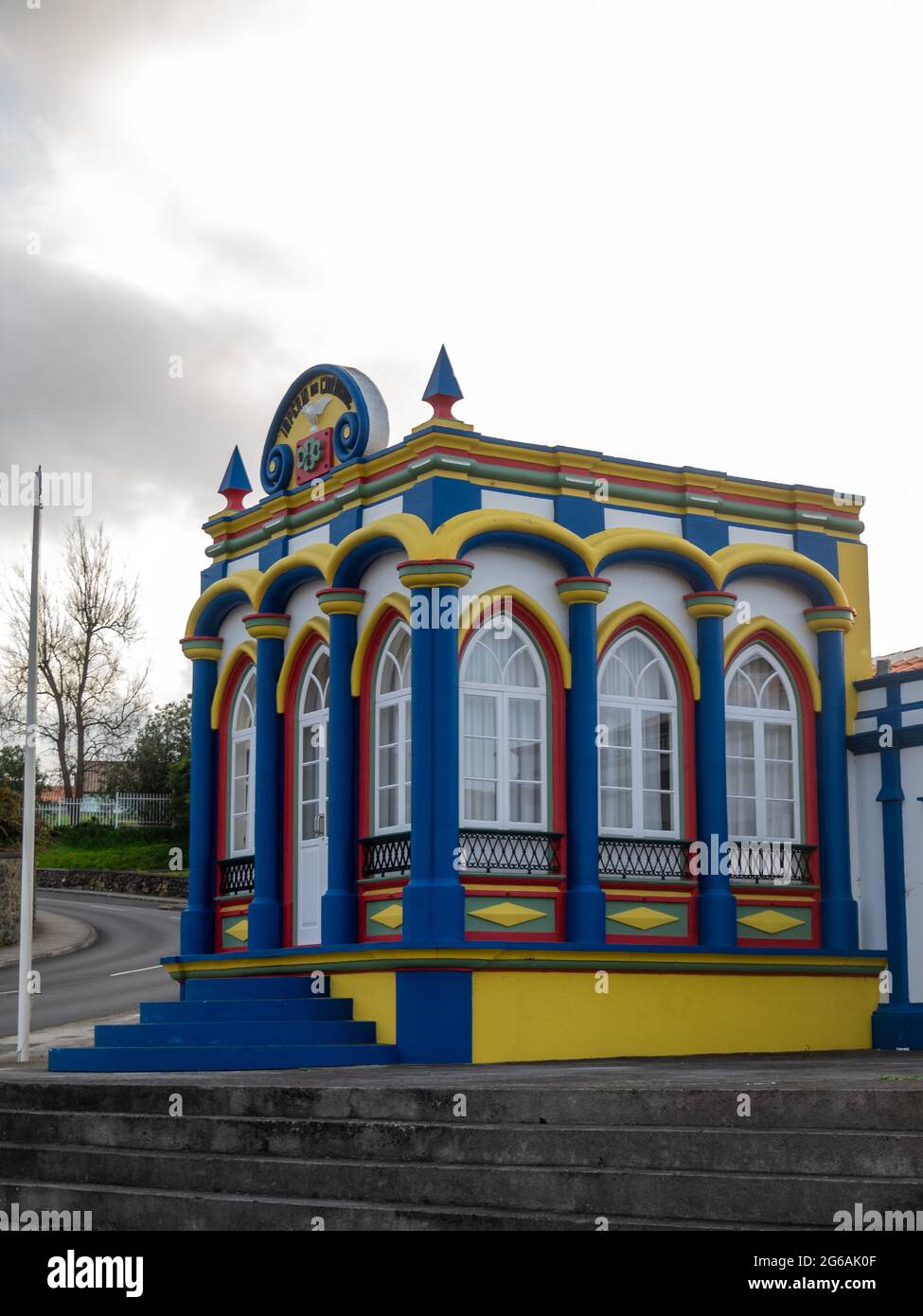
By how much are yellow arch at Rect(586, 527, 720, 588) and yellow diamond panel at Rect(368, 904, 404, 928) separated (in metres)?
3.52

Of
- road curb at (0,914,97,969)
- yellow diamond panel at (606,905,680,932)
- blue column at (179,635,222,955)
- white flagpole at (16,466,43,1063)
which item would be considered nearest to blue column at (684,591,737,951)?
yellow diamond panel at (606,905,680,932)

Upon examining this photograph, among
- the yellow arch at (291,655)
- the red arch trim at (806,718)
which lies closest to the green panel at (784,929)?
the red arch trim at (806,718)

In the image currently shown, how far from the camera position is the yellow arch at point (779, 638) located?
16906 millimetres

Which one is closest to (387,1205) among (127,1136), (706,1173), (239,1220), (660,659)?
(239,1220)

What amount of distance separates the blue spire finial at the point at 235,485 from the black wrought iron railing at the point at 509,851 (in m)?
5.75

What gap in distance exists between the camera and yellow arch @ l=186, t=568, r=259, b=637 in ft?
58.5

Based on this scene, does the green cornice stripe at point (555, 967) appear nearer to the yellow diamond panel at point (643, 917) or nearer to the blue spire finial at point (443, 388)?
the yellow diamond panel at point (643, 917)

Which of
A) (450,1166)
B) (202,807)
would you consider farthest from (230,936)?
(450,1166)

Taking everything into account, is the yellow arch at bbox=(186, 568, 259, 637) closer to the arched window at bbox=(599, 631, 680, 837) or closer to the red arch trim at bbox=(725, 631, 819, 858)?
the arched window at bbox=(599, 631, 680, 837)

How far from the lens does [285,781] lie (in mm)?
17203

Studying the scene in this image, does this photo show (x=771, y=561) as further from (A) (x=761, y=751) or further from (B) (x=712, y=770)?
(B) (x=712, y=770)

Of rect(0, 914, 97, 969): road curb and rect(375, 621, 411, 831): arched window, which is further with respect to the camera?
rect(0, 914, 97, 969): road curb

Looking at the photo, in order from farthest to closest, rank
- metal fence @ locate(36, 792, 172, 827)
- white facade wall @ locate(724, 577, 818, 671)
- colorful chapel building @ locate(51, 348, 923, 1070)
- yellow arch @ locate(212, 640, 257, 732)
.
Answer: metal fence @ locate(36, 792, 172, 827), yellow arch @ locate(212, 640, 257, 732), white facade wall @ locate(724, 577, 818, 671), colorful chapel building @ locate(51, 348, 923, 1070)
